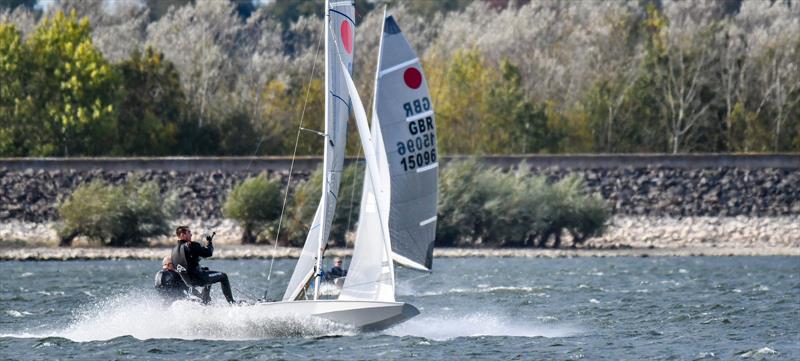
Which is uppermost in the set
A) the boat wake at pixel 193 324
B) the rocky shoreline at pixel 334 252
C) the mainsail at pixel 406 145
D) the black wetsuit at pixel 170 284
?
the mainsail at pixel 406 145

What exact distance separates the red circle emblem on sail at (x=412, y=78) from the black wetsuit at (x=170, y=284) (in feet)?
21.0

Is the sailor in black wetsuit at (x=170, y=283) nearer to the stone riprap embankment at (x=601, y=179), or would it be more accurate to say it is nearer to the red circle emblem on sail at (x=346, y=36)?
the red circle emblem on sail at (x=346, y=36)

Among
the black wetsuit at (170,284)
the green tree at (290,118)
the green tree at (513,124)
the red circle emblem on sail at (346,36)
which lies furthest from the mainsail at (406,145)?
the green tree at (513,124)

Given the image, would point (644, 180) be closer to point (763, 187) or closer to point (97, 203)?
point (763, 187)

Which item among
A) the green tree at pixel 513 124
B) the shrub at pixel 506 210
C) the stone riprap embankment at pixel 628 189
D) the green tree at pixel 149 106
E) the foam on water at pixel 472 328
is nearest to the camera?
the foam on water at pixel 472 328

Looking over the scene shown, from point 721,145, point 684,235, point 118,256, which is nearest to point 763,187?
point 684,235

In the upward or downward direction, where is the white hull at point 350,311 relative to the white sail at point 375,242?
downward

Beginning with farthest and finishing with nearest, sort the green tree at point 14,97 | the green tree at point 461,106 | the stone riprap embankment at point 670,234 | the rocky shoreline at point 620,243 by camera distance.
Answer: the green tree at point 461,106 → the green tree at point 14,97 → the stone riprap embankment at point 670,234 → the rocky shoreline at point 620,243

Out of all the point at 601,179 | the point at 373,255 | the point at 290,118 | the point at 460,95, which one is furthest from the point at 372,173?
the point at 290,118

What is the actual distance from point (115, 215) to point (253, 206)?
5149 mm

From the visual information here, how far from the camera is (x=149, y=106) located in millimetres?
78000

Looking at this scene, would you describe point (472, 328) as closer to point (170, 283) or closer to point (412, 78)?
point (412, 78)

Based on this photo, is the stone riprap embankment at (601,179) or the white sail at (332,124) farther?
the stone riprap embankment at (601,179)

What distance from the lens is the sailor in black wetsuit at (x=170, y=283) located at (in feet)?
106
